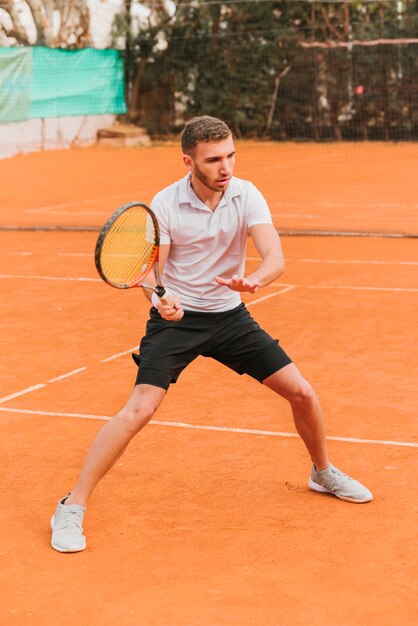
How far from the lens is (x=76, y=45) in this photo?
109 feet

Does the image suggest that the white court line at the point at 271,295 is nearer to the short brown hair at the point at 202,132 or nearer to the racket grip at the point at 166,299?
the short brown hair at the point at 202,132

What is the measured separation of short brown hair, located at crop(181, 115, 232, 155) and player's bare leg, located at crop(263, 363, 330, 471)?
1074 millimetres

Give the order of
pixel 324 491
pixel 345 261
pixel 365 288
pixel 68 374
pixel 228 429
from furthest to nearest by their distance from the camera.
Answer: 1. pixel 345 261
2. pixel 365 288
3. pixel 68 374
4. pixel 228 429
5. pixel 324 491

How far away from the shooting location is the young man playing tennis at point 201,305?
15.2 feet

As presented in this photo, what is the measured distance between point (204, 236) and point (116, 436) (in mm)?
951

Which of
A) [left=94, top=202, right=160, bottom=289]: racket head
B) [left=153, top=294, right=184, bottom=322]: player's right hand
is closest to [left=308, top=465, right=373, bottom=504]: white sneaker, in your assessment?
[left=153, top=294, right=184, bottom=322]: player's right hand

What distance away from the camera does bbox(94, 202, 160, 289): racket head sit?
179 inches

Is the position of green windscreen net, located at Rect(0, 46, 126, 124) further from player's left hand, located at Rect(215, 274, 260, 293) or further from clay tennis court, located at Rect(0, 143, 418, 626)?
player's left hand, located at Rect(215, 274, 260, 293)

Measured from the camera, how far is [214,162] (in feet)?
15.2

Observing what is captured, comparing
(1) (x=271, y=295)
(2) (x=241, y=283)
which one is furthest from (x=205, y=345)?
(1) (x=271, y=295)

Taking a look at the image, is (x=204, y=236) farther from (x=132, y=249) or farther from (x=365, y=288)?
(x=365, y=288)

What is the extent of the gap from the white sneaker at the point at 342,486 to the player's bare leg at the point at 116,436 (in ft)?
3.20

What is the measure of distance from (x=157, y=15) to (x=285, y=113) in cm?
→ 565

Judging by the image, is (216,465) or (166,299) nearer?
(166,299)
